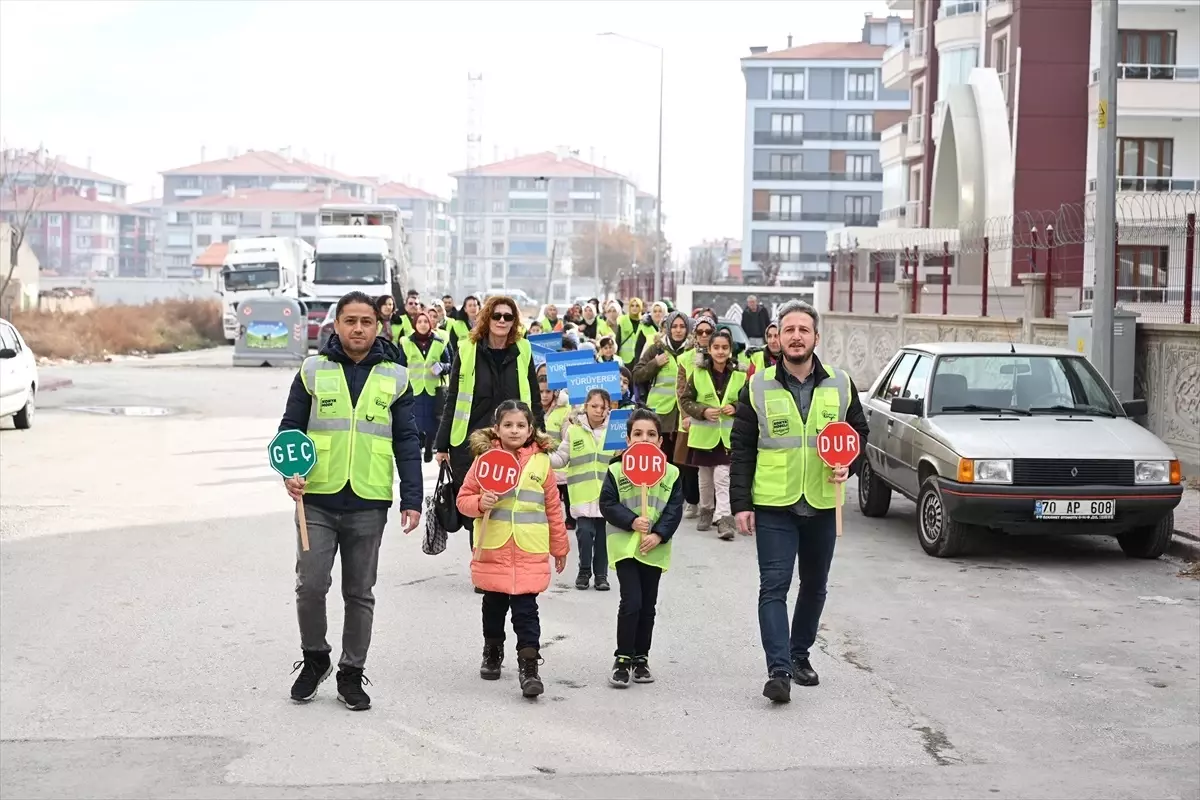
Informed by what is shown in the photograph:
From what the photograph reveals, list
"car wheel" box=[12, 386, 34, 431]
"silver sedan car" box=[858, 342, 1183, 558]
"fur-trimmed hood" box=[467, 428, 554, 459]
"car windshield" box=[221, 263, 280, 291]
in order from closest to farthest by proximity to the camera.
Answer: "fur-trimmed hood" box=[467, 428, 554, 459]
"silver sedan car" box=[858, 342, 1183, 558]
"car wheel" box=[12, 386, 34, 431]
"car windshield" box=[221, 263, 280, 291]

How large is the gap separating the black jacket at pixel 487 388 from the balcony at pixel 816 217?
10178 cm

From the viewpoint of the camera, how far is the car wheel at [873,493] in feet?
49.8

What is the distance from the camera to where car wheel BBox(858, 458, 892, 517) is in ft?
49.8

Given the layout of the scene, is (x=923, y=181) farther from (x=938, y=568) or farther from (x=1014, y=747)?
(x=1014, y=747)

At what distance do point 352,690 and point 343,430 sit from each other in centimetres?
113

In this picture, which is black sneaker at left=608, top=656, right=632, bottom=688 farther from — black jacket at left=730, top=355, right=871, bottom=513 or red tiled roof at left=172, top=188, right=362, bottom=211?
red tiled roof at left=172, top=188, right=362, bottom=211

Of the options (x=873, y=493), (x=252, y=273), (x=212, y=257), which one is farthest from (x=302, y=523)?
(x=212, y=257)

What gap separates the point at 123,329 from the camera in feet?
185

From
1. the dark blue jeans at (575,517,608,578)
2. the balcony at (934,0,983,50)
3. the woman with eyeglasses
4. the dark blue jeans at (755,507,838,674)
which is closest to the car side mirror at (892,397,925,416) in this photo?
the dark blue jeans at (575,517,608,578)

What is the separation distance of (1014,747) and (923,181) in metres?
47.5

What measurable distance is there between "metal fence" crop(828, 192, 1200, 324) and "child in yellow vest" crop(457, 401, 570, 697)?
34.0ft

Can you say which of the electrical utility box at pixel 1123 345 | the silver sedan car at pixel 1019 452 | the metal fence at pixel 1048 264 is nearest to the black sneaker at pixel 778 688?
the silver sedan car at pixel 1019 452

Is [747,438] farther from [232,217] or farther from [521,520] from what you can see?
[232,217]

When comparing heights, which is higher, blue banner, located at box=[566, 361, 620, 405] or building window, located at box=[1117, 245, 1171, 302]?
building window, located at box=[1117, 245, 1171, 302]
